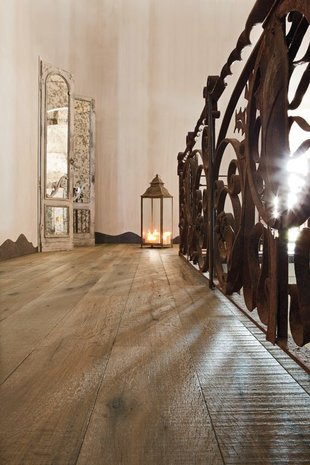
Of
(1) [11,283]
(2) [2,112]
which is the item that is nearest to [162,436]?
(1) [11,283]

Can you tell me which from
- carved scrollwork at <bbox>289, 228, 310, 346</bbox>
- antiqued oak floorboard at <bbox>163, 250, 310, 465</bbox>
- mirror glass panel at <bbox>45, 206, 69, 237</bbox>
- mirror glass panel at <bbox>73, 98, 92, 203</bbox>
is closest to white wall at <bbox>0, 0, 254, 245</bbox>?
mirror glass panel at <bbox>73, 98, 92, 203</bbox>

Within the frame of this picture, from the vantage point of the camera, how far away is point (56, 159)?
4598 millimetres

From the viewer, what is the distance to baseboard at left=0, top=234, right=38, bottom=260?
3457 mm

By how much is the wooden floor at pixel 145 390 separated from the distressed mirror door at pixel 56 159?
3.13 m

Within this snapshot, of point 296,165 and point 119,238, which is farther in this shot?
point 119,238

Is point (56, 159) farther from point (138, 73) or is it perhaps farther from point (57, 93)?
point (138, 73)

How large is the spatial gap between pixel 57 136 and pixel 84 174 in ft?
2.74

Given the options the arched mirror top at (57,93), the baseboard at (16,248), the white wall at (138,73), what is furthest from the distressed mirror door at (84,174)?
the baseboard at (16,248)

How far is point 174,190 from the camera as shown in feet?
19.2

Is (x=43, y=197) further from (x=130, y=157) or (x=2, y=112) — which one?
(x=130, y=157)

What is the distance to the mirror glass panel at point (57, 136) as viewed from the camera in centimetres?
455

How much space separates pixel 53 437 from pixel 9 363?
1.14 ft

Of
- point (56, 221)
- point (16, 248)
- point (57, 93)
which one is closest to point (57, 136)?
point (57, 93)

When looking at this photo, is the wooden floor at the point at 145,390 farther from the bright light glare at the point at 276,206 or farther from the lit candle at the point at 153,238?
the lit candle at the point at 153,238
